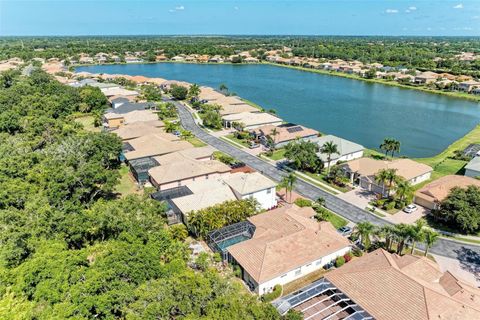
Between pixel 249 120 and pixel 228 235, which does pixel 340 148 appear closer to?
pixel 249 120

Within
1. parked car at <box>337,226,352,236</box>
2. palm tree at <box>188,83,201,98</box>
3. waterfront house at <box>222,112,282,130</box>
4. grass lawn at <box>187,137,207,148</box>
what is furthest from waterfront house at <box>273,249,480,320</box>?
palm tree at <box>188,83,201,98</box>

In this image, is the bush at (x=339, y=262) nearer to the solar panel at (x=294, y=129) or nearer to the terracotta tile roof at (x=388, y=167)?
the terracotta tile roof at (x=388, y=167)

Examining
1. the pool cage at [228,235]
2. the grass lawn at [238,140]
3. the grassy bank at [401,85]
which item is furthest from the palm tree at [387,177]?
the grassy bank at [401,85]

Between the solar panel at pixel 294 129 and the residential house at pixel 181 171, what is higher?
the solar panel at pixel 294 129

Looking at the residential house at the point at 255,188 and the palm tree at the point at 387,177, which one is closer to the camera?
the residential house at the point at 255,188

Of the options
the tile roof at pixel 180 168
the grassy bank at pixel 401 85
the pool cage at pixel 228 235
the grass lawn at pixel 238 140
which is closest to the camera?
the pool cage at pixel 228 235

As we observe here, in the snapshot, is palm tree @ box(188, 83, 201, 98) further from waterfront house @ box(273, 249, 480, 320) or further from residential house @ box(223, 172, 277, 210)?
waterfront house @ box(273, 249, 480, 320)

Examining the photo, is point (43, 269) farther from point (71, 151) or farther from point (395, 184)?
point (395, 184)

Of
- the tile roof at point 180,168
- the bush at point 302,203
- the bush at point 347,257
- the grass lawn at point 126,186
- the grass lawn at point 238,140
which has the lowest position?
the bush at point 347,257
